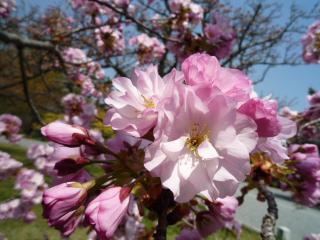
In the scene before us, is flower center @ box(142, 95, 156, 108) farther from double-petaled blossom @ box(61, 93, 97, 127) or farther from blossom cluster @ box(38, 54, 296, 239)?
double-petaled blossom @ box(61, 93, 97, 127)

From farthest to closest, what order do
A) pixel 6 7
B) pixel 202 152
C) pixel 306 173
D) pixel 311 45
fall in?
pixel 6 7 < pixel 311 45 < pixel 306 173 < pixel 202 152

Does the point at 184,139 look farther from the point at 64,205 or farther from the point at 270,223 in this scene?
the point at 270,223

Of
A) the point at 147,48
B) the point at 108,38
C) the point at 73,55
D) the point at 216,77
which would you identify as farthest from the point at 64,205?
the point at 73,55

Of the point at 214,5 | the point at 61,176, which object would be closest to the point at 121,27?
the point at 61,176

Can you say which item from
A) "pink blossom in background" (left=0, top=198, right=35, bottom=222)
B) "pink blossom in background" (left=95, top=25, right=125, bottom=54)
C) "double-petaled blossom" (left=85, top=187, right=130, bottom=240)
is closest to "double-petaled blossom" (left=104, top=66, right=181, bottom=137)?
"double-petaled blossom" (left=85, top=187, right=130, bottom=240)

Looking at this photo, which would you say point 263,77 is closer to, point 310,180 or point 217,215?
point 310,180

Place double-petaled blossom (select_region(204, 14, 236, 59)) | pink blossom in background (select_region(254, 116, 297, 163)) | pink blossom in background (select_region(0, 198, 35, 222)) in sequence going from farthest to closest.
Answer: pink blossom in background (select_region(0, 198, 35, 222)) → double-petaled blossom (select_region(204, 14, 236, 59)) → pink blossom in background (select_region(254, 116, 297, 163))
